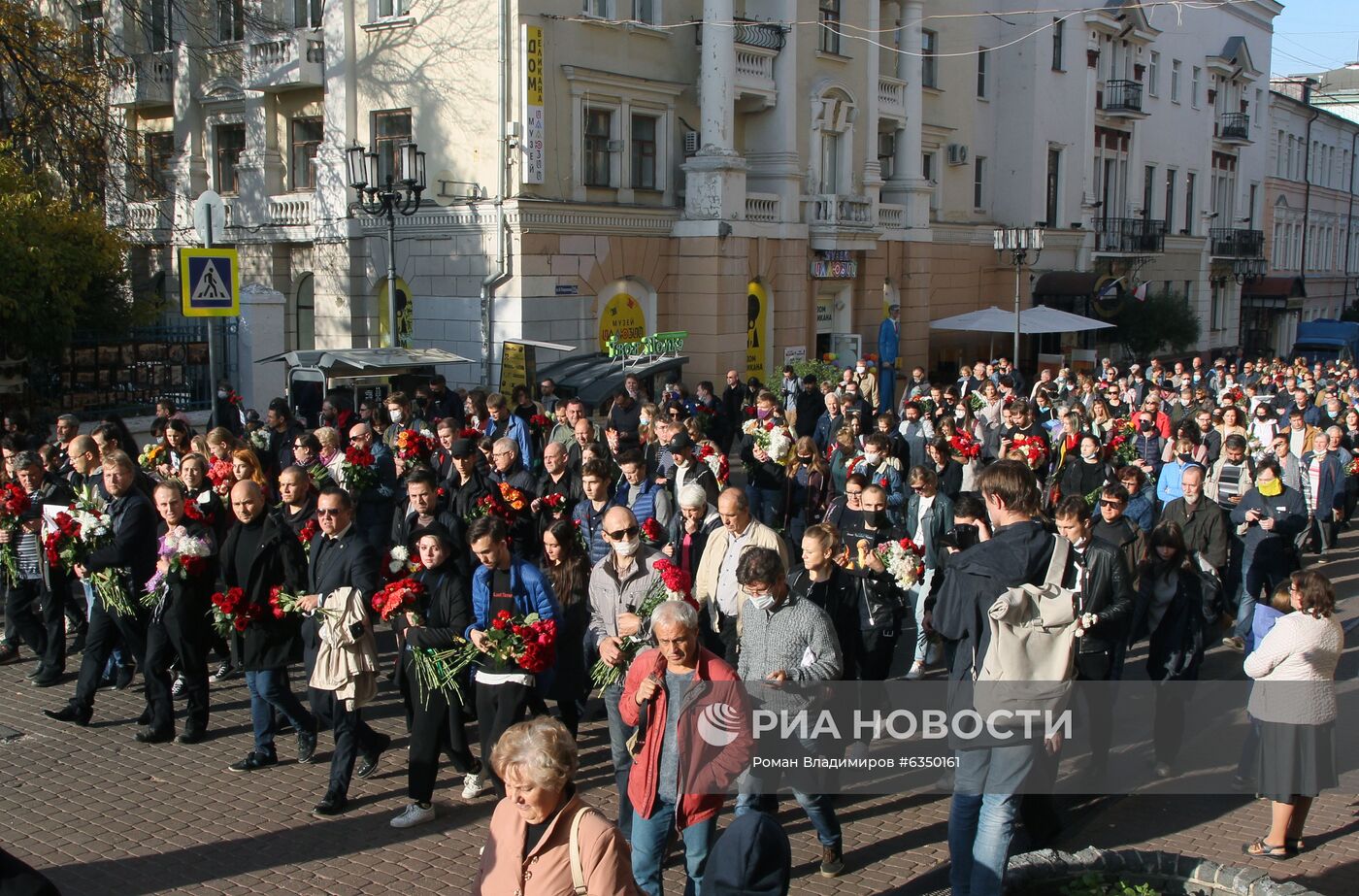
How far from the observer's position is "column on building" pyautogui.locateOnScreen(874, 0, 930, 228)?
32375 millimetres

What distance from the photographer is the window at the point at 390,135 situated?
2523 cm

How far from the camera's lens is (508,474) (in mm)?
10555

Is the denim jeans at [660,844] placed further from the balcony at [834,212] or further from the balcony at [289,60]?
the balcony at [834,212]

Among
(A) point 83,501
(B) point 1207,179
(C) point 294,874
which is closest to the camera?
(C) point 294,874

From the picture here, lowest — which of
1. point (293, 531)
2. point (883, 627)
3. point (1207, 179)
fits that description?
point (883, 627)

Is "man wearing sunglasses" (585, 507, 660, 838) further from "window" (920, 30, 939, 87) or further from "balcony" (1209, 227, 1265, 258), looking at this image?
"balcony" (1209, 227, 1265, 258)

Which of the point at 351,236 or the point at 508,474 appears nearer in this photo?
the point at 508,474

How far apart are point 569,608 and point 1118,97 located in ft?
127

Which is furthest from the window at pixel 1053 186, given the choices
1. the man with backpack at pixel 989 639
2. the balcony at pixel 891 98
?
the man with backpack at pixel 989 639

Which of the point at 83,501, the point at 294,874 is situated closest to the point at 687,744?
the point at 294,874

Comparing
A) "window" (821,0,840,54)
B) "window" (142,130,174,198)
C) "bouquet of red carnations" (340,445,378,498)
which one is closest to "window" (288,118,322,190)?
"window" (142,130,174,198)

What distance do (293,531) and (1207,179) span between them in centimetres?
4827

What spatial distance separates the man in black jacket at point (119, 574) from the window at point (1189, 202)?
4640 centimetres

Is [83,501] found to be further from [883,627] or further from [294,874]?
[883,627]
